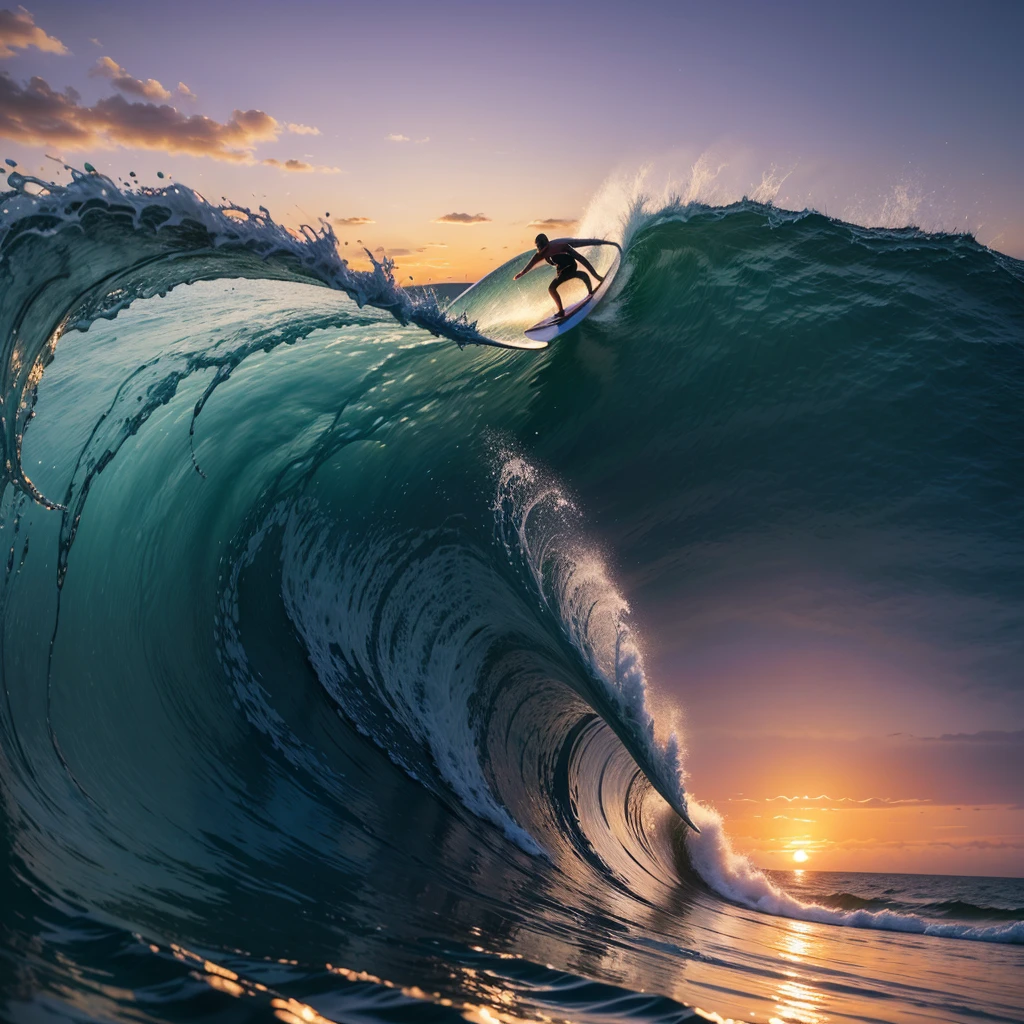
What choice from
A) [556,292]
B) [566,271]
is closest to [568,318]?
[556,292]

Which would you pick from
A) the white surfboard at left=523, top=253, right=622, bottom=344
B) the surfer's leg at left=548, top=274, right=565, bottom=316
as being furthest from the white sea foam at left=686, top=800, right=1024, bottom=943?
the surfer's leg at left=548, top=274, right=565, bottom=316

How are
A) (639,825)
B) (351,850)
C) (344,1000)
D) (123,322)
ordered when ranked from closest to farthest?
(344,1000) → (351,850) → (123,322) → (639,825)

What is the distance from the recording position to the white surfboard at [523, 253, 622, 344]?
7270 millimetres

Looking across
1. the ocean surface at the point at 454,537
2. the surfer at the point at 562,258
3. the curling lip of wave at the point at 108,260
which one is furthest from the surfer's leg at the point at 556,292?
the curling lip of wave at the point at 108,260

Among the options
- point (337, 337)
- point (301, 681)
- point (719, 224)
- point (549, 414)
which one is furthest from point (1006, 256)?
point (301, 681)

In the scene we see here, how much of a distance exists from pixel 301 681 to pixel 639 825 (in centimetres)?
395

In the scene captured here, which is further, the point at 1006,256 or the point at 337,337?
the point at 337,337

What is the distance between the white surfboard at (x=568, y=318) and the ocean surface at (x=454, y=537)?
190mm

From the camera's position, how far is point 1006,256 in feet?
23.1

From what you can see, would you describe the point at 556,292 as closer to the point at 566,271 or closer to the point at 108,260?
the point at 566,271

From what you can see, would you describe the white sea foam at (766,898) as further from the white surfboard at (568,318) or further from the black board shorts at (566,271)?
the black board shorts at (566,271)

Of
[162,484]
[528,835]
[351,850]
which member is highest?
[162,484]

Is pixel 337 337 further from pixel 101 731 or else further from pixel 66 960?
pixel 66 960

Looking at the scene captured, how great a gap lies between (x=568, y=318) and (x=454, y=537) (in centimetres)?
251
